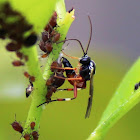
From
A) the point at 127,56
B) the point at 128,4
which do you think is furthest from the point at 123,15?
the point at 127,56

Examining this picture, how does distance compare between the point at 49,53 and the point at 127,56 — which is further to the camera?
the point at 127,56

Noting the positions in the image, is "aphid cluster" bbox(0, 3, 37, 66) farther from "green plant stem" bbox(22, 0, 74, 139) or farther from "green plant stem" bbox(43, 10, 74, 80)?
"green plant stem" bbox(43, 10, 74, 80)

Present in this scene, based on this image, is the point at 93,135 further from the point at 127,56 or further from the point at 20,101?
the point at 127,56

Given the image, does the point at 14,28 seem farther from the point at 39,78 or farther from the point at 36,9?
the point at 39,78

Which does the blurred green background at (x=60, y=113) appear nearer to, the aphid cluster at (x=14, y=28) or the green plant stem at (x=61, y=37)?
the green plant stem at (x=61, y=37)

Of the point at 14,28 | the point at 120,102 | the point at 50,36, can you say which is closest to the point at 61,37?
the point at 50,36

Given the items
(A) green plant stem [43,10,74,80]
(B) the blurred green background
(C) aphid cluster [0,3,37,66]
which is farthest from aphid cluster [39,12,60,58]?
(B) the blurred green background

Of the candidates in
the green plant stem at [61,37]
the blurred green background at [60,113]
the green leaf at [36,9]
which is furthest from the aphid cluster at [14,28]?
the blurred green background at [60,113]
